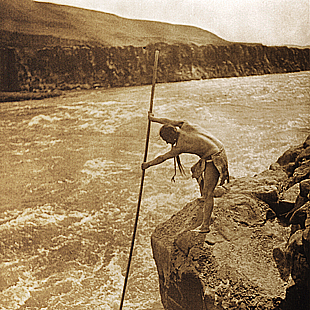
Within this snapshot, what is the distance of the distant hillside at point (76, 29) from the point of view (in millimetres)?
8312

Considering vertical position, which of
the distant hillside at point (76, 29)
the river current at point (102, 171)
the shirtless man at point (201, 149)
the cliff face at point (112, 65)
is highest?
the distant hillside at point (76, 29)

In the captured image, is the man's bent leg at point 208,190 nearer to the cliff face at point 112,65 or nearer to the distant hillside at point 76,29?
the distant hillside at point 76,29

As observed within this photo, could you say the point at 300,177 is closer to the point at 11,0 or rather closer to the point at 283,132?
the point at 283,132

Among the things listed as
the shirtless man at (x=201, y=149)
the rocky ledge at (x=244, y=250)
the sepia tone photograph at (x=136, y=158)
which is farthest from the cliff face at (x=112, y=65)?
the shirtless man at (x=201, y=149)

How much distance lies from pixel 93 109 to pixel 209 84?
2898mm

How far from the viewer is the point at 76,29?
8883 mm

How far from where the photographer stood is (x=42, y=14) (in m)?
8.55

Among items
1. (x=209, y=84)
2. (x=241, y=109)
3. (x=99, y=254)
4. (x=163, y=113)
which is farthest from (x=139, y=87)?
(x=99, y=254)

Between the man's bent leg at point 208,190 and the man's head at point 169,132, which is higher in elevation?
the man's head at point 169,132

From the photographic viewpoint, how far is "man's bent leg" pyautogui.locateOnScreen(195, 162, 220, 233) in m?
3.98

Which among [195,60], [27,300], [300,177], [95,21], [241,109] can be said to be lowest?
[27,300]

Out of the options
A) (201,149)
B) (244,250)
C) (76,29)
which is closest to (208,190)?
(201,149)

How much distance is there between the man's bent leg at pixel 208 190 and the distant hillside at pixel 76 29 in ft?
16.1

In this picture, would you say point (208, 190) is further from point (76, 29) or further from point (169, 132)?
point (76, 29)
